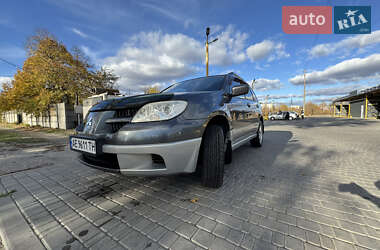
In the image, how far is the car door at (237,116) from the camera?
2308 mm

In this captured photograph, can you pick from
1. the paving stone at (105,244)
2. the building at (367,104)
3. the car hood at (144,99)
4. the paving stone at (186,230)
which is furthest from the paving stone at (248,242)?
the building at (367,104)

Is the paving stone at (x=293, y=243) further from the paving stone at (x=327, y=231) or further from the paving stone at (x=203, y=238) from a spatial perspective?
the paving stone at (x=203, y=238)

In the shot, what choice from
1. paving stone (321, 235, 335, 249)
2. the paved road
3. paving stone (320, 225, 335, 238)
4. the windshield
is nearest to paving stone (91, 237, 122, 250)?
the paved road

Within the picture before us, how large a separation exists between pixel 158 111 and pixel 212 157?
771 mm

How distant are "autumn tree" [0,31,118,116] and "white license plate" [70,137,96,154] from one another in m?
11.5

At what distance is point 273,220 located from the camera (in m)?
1.32

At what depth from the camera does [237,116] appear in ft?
8.20

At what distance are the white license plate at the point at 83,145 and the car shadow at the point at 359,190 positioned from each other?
2.73 m

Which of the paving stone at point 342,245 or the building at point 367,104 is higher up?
the building at point 367,104

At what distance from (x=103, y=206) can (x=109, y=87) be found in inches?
620

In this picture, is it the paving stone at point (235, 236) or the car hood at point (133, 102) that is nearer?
the paving stone at point (235, 236)

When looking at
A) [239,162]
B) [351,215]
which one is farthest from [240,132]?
[351,215]

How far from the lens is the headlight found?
1.40m

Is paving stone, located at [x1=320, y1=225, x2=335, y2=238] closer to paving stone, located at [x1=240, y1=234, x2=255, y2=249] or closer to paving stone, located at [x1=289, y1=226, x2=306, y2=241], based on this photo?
paving stone, located at [x1=289, y1=226, x2=306, y2=241]
